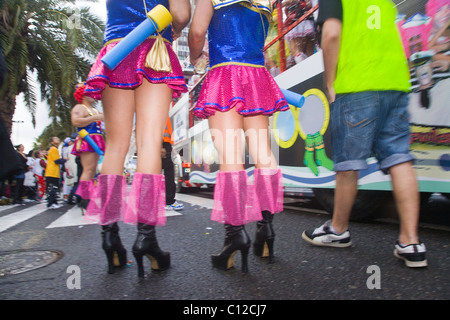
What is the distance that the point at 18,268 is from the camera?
69.9 inches

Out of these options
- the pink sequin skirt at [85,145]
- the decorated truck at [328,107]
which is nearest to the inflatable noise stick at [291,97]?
the decorated truck at [328,107]

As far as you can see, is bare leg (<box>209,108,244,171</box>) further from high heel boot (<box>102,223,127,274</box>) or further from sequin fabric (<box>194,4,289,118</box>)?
high heel boot (<box>102,223,127,274</box>)

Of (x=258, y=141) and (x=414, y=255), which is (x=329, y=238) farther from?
(x=258, y=141)

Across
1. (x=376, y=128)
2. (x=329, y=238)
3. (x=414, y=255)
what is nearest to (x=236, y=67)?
(x=376, y=128)

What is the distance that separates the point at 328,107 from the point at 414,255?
6.05ft

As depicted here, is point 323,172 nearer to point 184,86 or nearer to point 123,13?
point 184,86

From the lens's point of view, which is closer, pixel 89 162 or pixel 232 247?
pixel 232 247

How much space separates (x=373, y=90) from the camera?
1.71 meters

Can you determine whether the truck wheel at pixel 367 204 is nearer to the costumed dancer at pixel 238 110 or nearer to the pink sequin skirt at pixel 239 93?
the costumed dancer at pixel 238 110

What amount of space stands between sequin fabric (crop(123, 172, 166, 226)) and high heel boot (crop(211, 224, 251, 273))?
38cm

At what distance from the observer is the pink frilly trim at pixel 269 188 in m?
1.75

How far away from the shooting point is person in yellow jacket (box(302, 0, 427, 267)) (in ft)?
5.49
